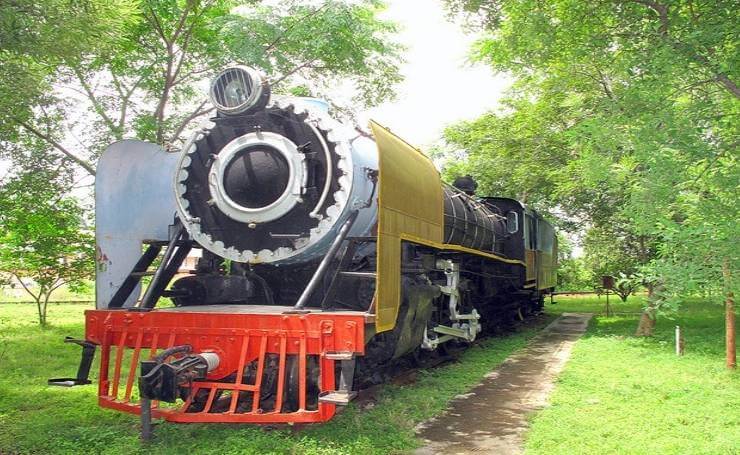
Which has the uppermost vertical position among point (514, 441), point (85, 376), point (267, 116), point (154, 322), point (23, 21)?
point (23, 21)

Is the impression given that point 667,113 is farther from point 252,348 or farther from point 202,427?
point 202,427

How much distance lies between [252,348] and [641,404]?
4.36m

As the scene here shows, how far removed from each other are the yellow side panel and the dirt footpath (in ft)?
3.62

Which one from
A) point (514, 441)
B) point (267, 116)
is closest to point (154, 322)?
point (267, 116)

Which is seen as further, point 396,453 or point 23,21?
point 23,21

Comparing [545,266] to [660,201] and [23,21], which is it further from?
[23,21]

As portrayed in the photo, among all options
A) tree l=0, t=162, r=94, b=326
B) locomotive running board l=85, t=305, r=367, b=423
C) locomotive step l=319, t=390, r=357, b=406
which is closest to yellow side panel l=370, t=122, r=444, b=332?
locomotive running board l=85, t=305, r=367, b=423

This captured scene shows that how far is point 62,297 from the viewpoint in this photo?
33.4 metres

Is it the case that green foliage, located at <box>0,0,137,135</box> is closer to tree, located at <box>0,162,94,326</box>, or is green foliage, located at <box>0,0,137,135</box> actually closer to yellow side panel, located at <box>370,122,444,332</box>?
yellow side panel, located at <box>370,122,444,332</box>

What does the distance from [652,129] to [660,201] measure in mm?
735

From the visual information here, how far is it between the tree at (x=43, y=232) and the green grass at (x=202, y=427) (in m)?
3.59

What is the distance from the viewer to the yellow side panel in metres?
5.09

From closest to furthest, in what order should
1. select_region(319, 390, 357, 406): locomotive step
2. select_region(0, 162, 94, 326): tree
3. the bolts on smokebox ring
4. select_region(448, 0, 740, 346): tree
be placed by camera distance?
1. select_region(319, 390, 357, 406): locomotive step
2. the bolts on smokebox ring
3. select_region(448, 0, 740, 346): tree
4. select_region(0, 162, 94, 326): tree

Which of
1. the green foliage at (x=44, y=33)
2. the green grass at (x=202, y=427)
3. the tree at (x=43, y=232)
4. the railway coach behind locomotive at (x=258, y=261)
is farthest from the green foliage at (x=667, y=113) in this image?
the tree at (x=43, y=232)
